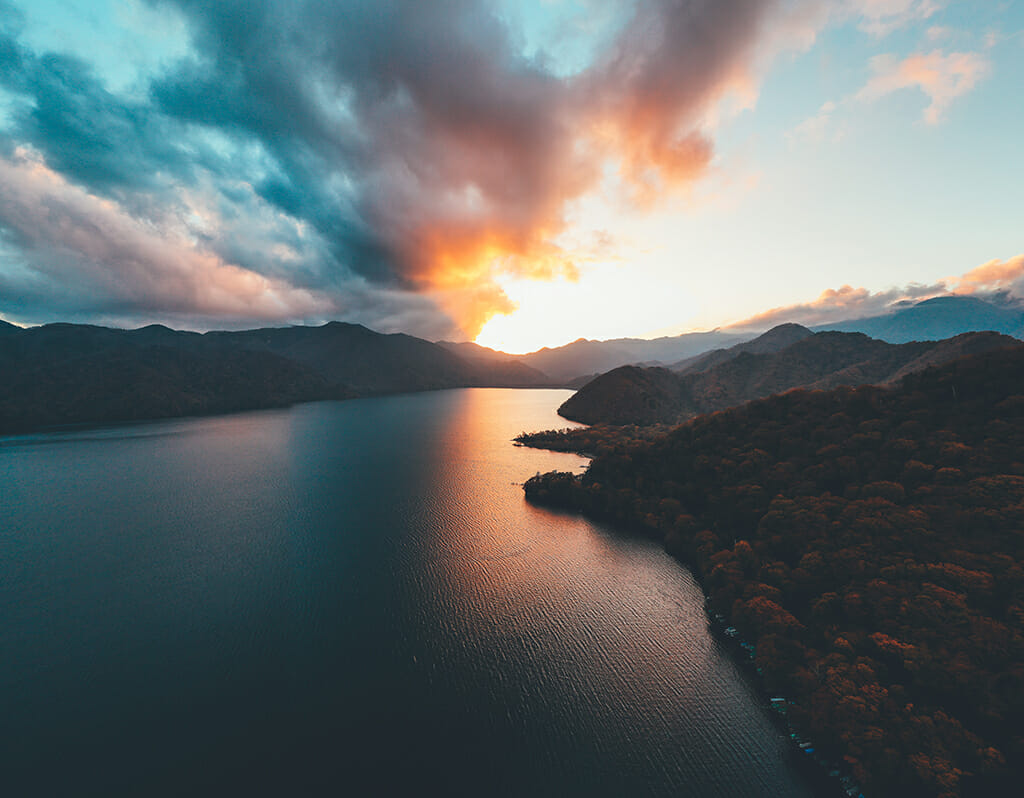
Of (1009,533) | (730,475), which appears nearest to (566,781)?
(1009,533)

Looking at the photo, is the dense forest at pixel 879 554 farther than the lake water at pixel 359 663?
No

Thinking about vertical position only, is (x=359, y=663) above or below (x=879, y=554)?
below

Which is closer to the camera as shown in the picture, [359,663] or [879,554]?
→ [359,663]

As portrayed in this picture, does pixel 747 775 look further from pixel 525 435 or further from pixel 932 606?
pixel 525 435
